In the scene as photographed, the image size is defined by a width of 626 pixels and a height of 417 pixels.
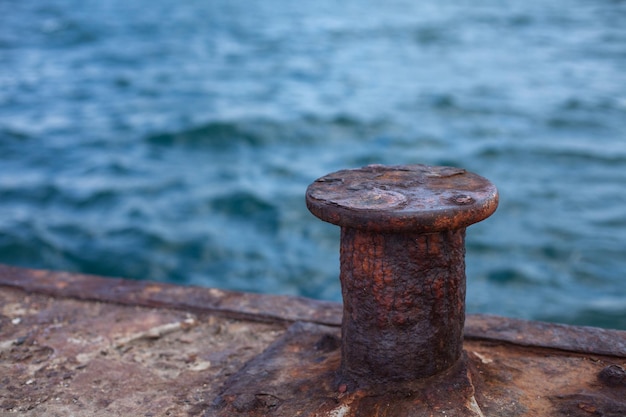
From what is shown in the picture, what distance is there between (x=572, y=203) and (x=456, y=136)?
2278 millimetres

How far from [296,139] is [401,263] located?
741 centimetres

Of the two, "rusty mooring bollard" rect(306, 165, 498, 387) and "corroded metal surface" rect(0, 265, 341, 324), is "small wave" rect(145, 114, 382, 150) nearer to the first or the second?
"corroded metal surface" rect(0, 265, 341, 324)

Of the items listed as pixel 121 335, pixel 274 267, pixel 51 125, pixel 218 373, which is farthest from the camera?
pixel 51 125

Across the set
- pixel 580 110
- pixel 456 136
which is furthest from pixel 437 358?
pixel 580 110

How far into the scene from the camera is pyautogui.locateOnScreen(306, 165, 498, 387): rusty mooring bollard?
2244 mm

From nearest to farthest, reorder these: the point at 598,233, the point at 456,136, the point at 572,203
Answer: the point at 598,233
the point at 572,203
the point at 456,136

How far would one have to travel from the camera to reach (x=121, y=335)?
3.21m

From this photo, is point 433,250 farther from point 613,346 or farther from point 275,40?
point 275,40

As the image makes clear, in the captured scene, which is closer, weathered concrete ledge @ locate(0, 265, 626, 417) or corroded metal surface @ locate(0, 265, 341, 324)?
weathered concrete ledge @ locate(0, 265, 626, 417)

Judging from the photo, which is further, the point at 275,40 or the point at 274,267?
the point at 275,40

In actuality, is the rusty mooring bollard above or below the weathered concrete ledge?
above

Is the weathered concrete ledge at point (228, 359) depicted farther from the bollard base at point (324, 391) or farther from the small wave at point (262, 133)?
the small wave at point (262, 133)

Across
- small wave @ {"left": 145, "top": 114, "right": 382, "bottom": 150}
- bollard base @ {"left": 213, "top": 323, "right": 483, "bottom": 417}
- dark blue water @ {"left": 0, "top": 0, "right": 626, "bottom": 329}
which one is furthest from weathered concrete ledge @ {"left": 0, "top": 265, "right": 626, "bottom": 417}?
small wave @ {"left": 145, "top": 114, "right": 382, "bottom": 150}

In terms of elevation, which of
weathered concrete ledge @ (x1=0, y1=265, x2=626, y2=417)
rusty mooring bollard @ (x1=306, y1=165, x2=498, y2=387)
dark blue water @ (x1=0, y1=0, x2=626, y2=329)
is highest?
rusty mooring bollard @ (x1=306, y1=165, x2=498, y2=387)
